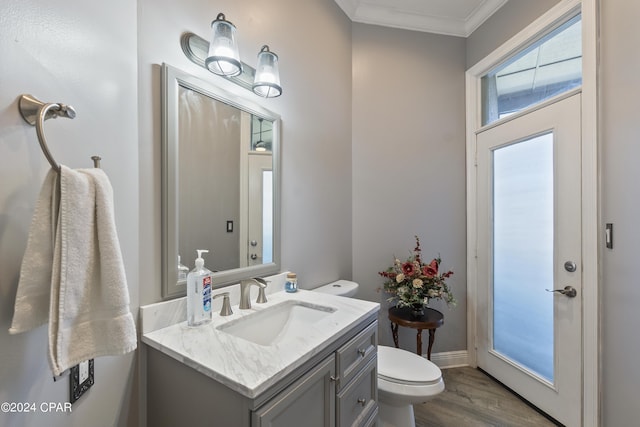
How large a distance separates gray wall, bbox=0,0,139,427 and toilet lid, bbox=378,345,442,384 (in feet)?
3.77

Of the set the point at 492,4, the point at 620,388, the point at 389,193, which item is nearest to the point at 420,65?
Answer: the point at 492,4

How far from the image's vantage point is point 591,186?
149cm

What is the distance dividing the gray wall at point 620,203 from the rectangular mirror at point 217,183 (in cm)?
172

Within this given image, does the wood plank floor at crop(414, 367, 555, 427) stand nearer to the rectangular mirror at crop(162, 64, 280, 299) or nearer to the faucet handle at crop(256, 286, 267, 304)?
the faucet handle at crop(256, 286, 267, 304)

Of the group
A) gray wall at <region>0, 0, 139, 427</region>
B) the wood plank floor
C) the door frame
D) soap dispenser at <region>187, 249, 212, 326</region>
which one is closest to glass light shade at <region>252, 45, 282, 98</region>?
gray wall at <region>0, 0, 139, 427</region>

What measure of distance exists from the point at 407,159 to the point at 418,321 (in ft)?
4.08

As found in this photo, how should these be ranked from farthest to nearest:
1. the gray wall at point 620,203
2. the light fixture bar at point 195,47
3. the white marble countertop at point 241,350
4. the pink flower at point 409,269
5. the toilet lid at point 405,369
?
1. the pink flower at point 409,269
2. the toilet lid at point 405,369
3. the gray wall at point 620,203
4. the light fixture bar at point 195,47
5. the white marble countertop at point 241,350

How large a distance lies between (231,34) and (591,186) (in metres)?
1.95

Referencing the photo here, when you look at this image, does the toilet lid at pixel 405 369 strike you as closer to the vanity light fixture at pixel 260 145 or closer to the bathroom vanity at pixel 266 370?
the bathroom vanity at pixel 266 370

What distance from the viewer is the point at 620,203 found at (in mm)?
1361

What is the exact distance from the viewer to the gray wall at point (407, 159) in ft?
7.32

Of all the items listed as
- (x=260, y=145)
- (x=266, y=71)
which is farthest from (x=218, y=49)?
(x=260, y=145)

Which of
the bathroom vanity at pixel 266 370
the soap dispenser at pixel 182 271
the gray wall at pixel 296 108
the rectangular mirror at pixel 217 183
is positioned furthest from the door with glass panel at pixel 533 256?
the soap dispenser at pixel 182 271

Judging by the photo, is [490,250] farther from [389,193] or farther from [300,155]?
[300,155]
